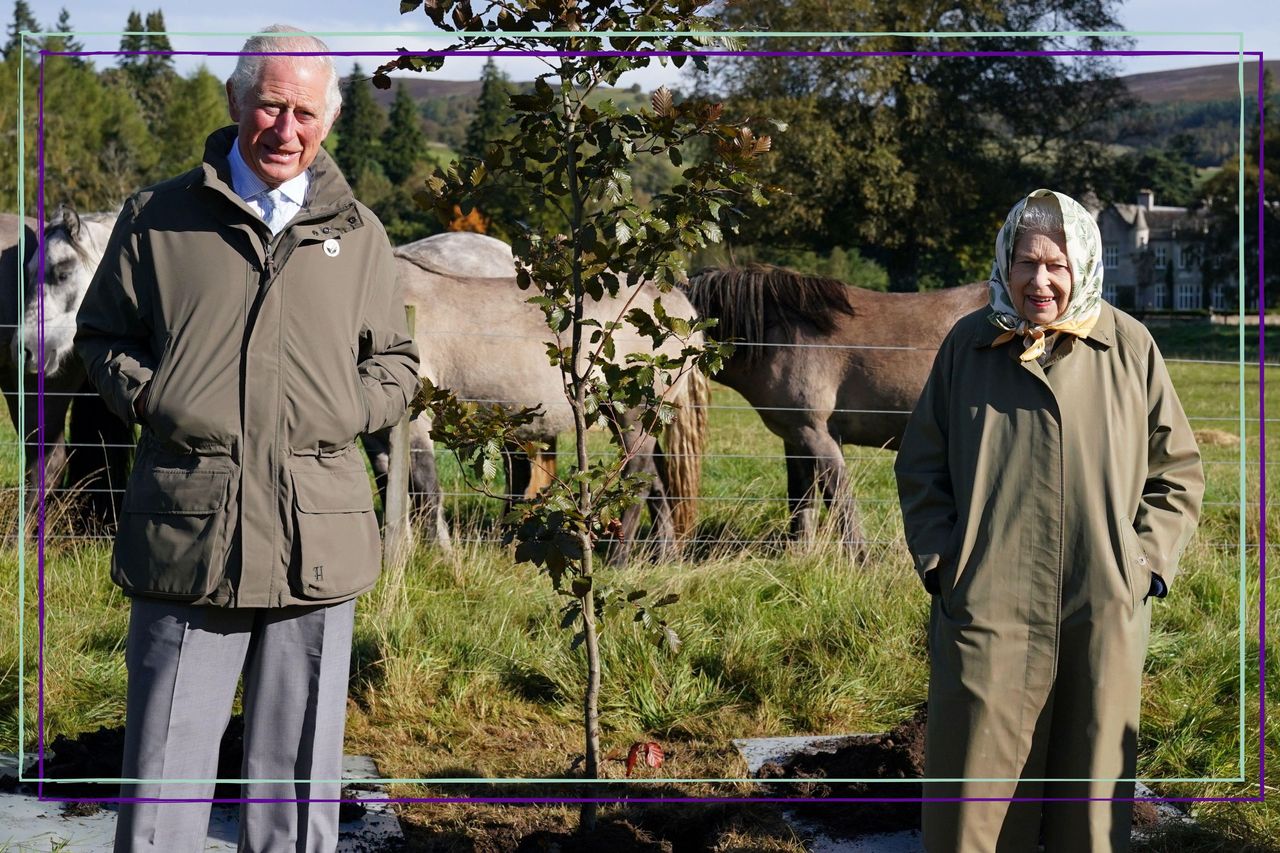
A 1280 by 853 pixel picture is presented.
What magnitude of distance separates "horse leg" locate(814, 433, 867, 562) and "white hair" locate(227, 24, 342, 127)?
4.49 m

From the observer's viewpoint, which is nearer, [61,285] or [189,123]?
[61,285]

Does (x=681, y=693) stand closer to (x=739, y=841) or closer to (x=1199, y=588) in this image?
(x=739, y=841)

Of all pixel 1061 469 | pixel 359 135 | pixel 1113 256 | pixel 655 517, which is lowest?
pixel 655 517

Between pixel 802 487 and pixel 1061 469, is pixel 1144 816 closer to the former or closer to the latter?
pixel 1061 469

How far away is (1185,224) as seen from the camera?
45.5 meters

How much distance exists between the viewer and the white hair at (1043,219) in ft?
8.59

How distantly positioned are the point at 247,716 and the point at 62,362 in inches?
177

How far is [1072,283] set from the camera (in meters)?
2.64

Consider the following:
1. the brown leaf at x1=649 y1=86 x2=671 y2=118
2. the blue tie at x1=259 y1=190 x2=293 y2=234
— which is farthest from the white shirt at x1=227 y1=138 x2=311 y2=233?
the brown leaf at x1=649 y1=86 x2=671 y2=118

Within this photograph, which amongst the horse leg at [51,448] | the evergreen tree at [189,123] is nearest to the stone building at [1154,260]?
the evergreen tree at [189,123]

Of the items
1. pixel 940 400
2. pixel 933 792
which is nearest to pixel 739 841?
pixel 933 792

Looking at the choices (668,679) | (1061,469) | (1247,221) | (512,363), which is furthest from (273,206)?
(1247,221)

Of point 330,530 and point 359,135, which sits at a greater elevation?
point 359,135

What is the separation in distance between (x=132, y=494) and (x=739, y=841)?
1.94 m
